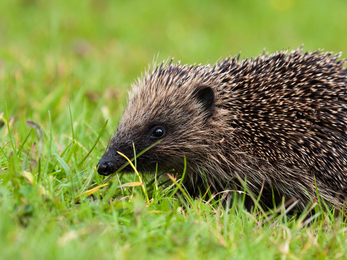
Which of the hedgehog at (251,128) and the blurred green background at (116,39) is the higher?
the blurred green background at (116,39)

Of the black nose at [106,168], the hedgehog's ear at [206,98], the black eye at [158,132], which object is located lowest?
the black nose at [106,168]

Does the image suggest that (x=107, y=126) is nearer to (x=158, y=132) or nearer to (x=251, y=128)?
(x=158, y=132)

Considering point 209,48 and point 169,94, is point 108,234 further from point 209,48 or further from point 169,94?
point 209,48

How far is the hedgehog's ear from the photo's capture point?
13.2 ft

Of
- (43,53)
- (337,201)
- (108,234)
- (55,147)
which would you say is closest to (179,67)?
(55,147)

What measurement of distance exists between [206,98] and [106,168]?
1252mm

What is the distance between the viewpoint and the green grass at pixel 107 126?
242 cm

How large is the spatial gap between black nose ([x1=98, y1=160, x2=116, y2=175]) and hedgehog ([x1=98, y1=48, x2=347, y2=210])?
12cm

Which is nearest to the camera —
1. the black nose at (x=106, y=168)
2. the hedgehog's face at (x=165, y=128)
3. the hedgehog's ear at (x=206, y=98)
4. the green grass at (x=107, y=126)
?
the green grass at (x=107, y=126)

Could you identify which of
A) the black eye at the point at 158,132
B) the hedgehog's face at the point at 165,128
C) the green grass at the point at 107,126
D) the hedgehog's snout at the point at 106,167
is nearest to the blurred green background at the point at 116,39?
the green grass at the point at 107,126

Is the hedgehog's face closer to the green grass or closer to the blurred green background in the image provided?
the green grass

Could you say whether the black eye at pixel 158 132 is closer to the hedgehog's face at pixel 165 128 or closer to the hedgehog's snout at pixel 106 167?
the hedgehog's face at pixel 165 128

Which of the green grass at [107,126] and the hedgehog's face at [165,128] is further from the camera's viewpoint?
the hedgehog's face at [165,128]

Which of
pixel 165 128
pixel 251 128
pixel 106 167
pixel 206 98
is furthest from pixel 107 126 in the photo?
pixel 251 128
